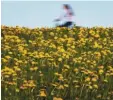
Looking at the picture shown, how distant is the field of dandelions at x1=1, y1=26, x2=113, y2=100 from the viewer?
7.85 m

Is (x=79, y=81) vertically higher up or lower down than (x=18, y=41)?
lower down

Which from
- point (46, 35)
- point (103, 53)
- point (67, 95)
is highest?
point (46, 35)

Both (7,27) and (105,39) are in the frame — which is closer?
(105,39)

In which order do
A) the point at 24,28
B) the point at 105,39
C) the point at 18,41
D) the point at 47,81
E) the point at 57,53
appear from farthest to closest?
1. the point at 24,28
2. the point at 105,39
3. the point at 18,41
4. the point at 57,53
5. the point at 47,81

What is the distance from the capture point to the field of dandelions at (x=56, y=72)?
7848 millimetres

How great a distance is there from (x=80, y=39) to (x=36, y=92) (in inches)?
202

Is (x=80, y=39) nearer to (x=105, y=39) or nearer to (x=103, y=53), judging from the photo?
(x=105, y=39)

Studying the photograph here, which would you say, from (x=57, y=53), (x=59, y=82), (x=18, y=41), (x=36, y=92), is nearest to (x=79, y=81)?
(x=59, y=82)

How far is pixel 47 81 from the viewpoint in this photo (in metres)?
8.38

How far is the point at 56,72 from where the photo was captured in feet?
29.3

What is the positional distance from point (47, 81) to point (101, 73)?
3.84 feet

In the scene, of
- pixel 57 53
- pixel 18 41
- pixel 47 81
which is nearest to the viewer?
pixel 47 81

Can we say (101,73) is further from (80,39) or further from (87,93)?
(80,39)

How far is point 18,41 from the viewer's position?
11.2 metres
